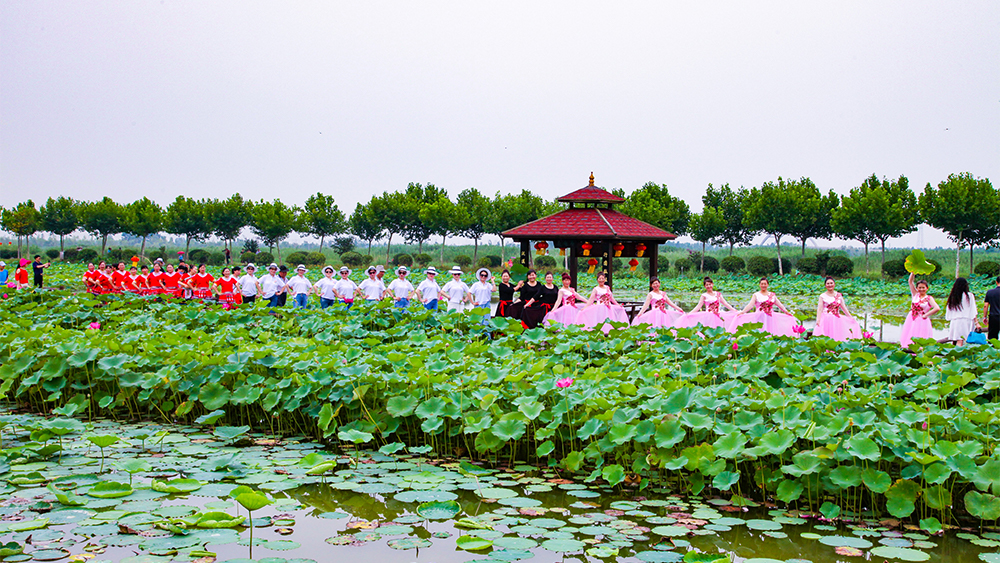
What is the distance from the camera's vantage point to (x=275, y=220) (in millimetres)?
43656

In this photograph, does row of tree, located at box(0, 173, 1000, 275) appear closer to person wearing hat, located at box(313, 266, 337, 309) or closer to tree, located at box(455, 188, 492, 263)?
tree, located at box(455, 188, 492, 263)

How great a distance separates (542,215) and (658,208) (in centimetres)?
552

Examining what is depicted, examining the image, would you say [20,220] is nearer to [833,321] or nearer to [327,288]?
[327,288]

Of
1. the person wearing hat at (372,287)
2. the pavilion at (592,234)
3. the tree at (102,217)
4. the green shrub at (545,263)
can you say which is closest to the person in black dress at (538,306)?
the pavilion at (592,234)

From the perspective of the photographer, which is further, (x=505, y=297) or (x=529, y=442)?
(x=505, y=297)

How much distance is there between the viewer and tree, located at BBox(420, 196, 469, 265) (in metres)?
40.3

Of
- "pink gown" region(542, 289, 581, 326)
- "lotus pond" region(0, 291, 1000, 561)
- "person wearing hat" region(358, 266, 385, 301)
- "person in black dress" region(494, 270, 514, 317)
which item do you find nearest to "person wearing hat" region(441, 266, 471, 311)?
"person in black dress" region(494, 270, 514, 317)

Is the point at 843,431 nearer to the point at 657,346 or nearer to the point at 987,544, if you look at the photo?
the point at 987,544

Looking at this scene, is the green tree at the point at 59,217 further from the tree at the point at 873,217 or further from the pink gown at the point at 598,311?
the pink gown at the point at 598,311

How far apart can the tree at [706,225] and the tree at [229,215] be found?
24.6 m

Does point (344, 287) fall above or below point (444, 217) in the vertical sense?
below

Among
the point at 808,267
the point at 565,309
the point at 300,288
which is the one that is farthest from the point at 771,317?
the point at 808,267

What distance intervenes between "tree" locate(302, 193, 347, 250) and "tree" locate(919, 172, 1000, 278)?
28.9 meters

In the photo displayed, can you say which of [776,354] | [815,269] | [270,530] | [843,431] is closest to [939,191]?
[815,269]
